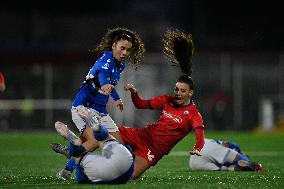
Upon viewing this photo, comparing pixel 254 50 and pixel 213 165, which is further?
pixel 254 50

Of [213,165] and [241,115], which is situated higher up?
[213,165]

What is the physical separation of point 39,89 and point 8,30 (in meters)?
2.73

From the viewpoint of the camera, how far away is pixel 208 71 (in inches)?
1331

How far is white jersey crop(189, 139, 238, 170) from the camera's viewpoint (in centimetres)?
1333

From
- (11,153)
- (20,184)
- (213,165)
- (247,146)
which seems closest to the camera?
(20,184)

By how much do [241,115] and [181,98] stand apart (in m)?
21.7

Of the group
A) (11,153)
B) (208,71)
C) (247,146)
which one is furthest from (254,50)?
(11,153)

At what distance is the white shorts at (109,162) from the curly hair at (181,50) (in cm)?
276

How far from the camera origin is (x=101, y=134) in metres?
9.88

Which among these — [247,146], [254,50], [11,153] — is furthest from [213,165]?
[254,50]

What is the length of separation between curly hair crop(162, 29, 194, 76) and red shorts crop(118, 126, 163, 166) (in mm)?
1259

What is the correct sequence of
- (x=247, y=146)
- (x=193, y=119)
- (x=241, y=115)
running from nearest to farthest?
1. (x=193, y=119)
2. (x=247, y=146)
3. (x=241, y=115)

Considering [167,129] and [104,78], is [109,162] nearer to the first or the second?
[104,78]

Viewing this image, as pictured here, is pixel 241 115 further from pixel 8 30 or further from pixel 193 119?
pixel 193 119
